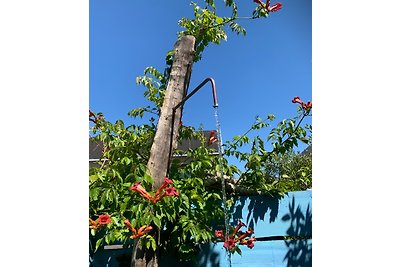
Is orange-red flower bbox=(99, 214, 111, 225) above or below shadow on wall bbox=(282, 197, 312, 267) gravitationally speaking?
above

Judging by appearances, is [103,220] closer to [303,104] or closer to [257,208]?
[257,208]

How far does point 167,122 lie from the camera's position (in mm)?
1157

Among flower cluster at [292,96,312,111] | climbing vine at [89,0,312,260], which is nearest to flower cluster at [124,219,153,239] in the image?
→ climbing vine at [89,0,312,260]

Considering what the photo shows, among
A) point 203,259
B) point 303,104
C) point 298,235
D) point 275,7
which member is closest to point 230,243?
point 203,259

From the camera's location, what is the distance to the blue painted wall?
113 centimetres

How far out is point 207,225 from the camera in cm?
116

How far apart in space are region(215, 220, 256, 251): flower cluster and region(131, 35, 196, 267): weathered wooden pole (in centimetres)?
20

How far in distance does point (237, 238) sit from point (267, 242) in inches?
6.6

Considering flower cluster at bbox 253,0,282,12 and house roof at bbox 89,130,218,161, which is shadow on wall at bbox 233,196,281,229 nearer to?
house roof at bbox 89,130,218,161

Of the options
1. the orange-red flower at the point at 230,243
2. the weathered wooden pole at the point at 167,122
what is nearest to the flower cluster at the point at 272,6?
the weathered wooden pole at the point at 167,122
